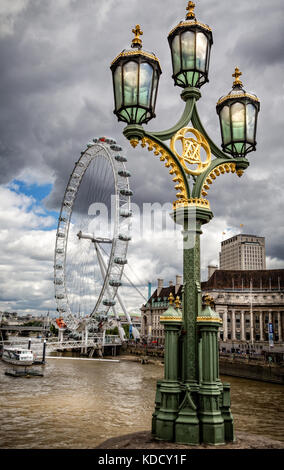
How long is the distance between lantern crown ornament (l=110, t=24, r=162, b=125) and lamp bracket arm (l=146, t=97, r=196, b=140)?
40 centimetres

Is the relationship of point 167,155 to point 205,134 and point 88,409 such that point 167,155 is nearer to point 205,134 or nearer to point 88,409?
point 205,134

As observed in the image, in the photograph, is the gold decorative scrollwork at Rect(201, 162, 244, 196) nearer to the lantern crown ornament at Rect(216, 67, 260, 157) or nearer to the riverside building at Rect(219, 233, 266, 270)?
the lantern crown ornament at Rect(216, 67, 260, 157)

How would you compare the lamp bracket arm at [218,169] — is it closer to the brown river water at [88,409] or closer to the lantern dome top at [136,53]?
the lantern dome top at [136,53]

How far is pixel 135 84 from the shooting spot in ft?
20.1

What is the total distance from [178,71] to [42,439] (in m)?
14.7

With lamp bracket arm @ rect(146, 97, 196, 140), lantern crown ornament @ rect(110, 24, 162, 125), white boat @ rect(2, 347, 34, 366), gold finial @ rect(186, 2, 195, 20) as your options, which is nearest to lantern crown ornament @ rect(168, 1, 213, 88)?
gold finial @ rect(186, 2, 195, 20)

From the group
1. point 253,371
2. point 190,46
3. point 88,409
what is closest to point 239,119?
point 190,46

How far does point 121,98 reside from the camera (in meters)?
6.21

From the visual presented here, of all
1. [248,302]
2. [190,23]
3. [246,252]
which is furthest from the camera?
[246,252]

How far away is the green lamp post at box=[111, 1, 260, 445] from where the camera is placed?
5.75 metres

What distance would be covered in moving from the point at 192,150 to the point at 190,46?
67.6 inches

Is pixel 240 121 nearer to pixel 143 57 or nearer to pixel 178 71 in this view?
pixel 178 71
